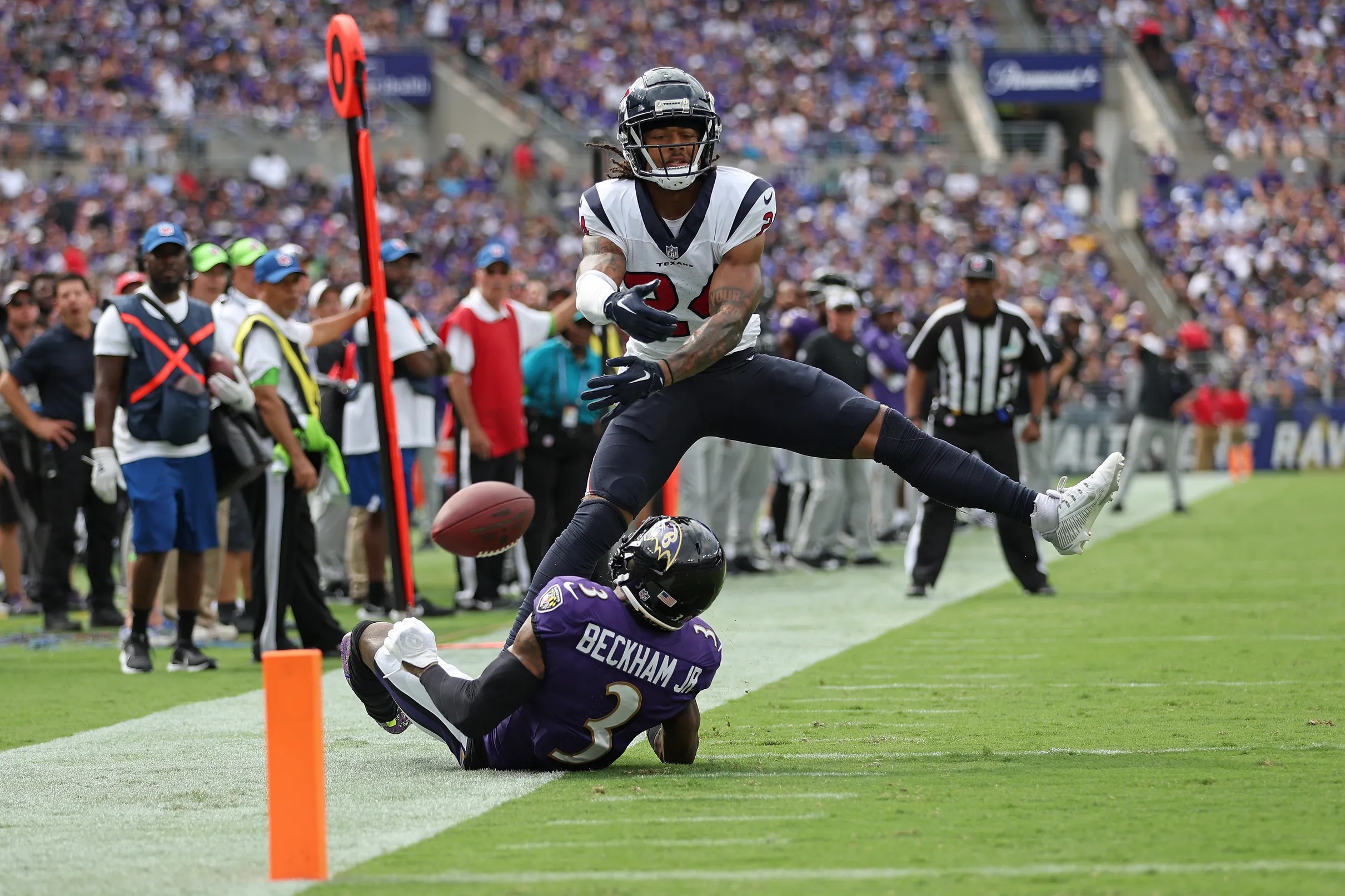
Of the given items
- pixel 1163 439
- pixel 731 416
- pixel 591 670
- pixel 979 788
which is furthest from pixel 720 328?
pixel 1163 439

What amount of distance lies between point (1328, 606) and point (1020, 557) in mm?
2012

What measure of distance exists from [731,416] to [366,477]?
5858 millimetres

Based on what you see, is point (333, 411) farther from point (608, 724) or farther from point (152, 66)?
point (152, 66)

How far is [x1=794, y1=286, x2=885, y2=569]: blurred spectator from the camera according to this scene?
44.9ft

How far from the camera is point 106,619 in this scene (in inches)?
437

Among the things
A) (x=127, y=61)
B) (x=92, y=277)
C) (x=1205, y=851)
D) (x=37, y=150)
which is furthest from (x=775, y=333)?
(x=127, y=61)

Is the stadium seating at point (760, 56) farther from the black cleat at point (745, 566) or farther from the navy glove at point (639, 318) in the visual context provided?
the navy glove at point (639, 318)

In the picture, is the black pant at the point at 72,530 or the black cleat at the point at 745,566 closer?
the black pant at the point at 72,530

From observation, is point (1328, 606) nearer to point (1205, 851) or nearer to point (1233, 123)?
point (1205, 851)

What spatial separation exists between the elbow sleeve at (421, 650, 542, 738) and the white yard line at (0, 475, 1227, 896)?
0.62ft

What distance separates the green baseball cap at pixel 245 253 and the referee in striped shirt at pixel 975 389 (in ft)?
13.7

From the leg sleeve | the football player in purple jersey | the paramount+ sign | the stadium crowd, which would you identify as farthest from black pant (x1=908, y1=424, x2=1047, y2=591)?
the paramount+ sign

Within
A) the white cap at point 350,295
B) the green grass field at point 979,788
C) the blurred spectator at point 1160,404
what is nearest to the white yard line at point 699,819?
the green grass field at point 979,788

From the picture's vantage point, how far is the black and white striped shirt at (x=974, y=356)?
1152 cm
